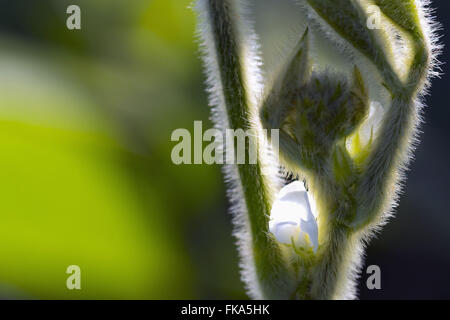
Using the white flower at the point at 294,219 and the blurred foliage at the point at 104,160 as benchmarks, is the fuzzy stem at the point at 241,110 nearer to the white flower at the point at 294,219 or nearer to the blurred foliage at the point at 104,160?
the white flower at the point at 294,219

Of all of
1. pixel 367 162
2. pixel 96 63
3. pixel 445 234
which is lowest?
pixel 367 162

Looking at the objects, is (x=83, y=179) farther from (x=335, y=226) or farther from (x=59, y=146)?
(x=335, y=226)

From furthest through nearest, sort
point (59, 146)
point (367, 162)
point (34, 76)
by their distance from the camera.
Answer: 1. point (34, 76)
2. point (59, 146)
3. point (367, 162)

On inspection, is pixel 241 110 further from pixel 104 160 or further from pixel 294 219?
pixel 104 160

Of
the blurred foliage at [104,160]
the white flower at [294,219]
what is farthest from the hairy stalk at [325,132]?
the blurred foliage at [104,160]

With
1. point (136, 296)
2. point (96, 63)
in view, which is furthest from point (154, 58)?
point (136, 296)

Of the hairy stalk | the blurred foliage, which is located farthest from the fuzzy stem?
the blurred foliage

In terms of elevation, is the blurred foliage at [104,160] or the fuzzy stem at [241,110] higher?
the blurred foliage at [104,160]

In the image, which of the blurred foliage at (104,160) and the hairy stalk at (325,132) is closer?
the hairy stalk at (325,132)
